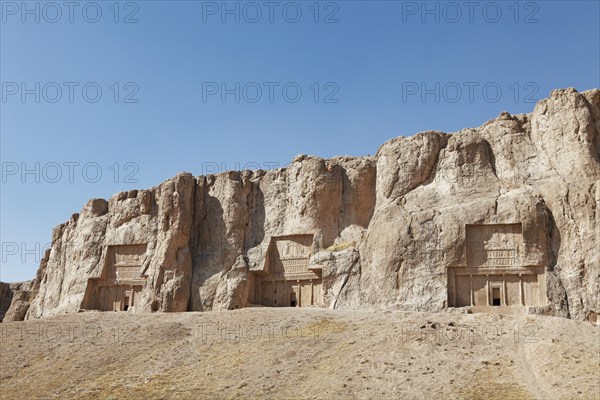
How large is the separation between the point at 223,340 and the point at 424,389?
1157 cm

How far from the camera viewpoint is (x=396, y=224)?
41406mm

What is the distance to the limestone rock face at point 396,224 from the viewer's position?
126 feet

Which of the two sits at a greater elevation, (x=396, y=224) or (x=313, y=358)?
(x=396, y=224)

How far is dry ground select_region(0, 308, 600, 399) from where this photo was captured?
2695 cm

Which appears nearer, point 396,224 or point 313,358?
point 313,358

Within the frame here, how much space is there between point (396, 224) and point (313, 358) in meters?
12.9

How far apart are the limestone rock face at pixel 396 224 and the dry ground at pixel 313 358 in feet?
13.8

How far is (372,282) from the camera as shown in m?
40.8

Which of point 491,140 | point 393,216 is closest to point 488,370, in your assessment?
point 393,216

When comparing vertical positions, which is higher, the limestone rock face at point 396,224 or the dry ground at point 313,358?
the limestone rock face at point 396,224

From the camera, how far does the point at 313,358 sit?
1212 inches

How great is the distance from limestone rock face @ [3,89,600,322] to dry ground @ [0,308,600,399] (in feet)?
13.8

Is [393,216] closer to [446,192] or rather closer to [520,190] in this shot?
[446,192]

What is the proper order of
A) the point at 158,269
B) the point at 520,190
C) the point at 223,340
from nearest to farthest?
the point at 223,340
the point at 520,190
the point at 158,269
